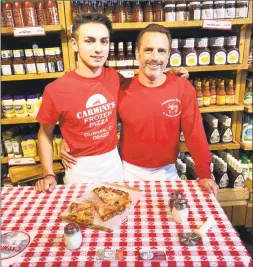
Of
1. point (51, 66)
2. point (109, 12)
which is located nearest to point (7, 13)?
point (51, 66)

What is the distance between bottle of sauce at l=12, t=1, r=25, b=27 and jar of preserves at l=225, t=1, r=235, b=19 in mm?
1491

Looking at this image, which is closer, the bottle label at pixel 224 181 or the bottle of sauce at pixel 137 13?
the bottle of sauce at pixel 137 13

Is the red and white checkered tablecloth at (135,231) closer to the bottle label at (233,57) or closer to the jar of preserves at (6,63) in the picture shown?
the jar of preserves at (6,63)

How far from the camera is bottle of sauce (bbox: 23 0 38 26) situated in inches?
80.3

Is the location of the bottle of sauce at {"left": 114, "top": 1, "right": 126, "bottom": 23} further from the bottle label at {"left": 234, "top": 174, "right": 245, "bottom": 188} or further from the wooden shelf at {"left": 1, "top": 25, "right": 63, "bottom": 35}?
the bottle label at {"left": 234, "top": 174, "right": 245, "bottom": 188}

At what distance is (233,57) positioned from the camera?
2266 mm

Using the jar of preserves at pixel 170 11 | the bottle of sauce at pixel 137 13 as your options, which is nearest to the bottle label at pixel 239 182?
the jar of preserves at pixel 170 11

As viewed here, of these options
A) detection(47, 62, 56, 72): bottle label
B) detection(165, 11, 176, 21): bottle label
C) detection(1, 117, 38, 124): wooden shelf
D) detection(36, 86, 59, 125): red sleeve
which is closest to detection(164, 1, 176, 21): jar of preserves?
detection(165, 11, 176, 21): bottle label

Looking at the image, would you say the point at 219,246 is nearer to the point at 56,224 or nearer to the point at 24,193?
the point at 56,224

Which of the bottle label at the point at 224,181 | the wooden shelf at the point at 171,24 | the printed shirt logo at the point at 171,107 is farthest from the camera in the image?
the bottle label at the point at 224,181

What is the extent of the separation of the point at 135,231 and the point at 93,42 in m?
0.94

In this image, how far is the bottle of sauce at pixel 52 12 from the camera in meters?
2.06

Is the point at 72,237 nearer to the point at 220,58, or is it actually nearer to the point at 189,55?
the point at 189,55

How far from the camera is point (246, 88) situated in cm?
247
